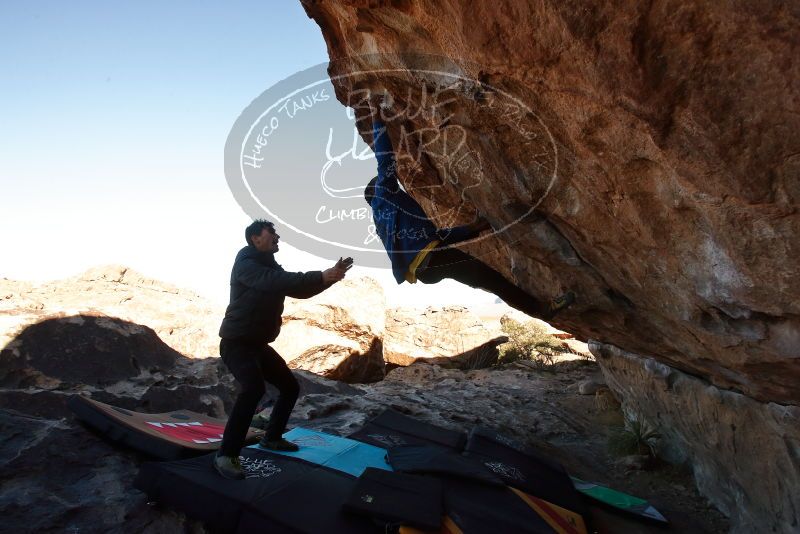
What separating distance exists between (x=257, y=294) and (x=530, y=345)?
1329 centimetres

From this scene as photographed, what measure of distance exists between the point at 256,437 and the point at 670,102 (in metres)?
4.47

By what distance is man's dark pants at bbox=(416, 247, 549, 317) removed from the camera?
479 centimetres

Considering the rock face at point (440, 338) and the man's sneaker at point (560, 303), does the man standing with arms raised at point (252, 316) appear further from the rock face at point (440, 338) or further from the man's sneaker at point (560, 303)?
the rock face at point (440, 338)

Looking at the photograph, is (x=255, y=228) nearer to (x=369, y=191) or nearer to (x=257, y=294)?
(x=257, y=294)

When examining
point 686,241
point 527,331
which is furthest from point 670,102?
point 527,331

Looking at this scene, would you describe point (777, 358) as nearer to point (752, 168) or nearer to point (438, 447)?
point (752, 168)

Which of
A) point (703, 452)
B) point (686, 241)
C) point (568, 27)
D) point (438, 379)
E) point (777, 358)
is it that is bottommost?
point (438, 379)

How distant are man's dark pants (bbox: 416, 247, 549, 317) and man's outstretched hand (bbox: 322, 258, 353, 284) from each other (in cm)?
142

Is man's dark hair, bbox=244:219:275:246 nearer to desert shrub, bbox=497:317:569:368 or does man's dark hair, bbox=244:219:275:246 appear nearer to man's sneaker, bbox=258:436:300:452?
man's sneaker, bbox=258:436:300:452

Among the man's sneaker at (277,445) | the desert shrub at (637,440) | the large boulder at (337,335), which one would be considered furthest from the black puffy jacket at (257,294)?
the large boulder at (337,335)

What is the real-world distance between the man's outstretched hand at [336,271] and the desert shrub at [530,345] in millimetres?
11174

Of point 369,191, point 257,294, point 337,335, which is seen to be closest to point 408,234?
point 369,191

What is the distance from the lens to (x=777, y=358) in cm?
312

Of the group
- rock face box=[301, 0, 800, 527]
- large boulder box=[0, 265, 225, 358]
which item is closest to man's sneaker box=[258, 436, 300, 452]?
rock face box=[301, 0, 800, 527]
